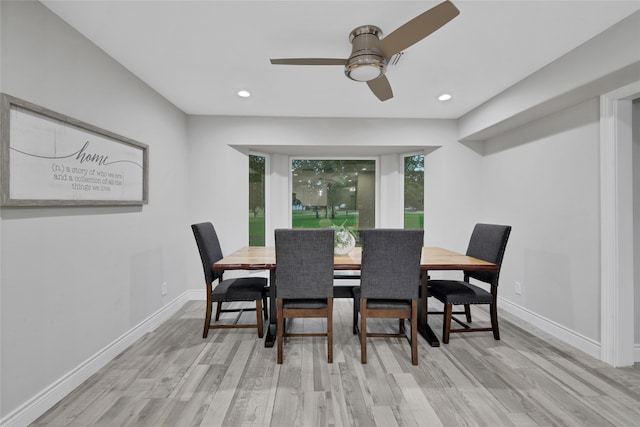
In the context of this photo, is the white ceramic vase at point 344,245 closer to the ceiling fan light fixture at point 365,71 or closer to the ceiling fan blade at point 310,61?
the ceiling fan light fixture at point 365,71

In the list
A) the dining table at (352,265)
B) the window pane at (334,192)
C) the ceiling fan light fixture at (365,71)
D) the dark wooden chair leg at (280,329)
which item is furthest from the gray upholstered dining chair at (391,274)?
the window pane at (334,192)

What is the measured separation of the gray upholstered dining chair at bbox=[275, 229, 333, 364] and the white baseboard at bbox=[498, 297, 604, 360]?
6.68ft

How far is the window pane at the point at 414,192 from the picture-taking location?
4.12 meters

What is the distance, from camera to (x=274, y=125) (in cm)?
363

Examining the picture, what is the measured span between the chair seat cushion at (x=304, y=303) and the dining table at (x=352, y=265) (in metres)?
0.24

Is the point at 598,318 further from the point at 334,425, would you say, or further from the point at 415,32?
the point at 415,32

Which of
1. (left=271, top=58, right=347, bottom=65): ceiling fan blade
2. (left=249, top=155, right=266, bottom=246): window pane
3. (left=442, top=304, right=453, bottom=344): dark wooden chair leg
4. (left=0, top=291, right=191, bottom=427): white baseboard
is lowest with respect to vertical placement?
(left=0, top=291, right=191, bottom=427): white baseboard

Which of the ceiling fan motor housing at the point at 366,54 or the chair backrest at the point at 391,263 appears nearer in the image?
the ceiling fan motor housing at the point at 366,54

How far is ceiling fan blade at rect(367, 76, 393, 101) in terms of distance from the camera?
2070 mm

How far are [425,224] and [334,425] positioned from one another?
117 inches

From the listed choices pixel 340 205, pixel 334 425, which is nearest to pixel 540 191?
pixel 340 205

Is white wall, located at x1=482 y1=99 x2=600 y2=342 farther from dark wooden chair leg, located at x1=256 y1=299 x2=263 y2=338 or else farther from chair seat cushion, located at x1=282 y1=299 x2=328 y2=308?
dark wooden chair leg, located at x1=256 y1=299 x2=263 y2=338

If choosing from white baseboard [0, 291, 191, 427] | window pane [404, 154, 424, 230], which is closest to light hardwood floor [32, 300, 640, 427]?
white baseboard [0, 291, 191, 427]

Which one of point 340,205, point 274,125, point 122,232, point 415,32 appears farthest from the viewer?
point 340,205
